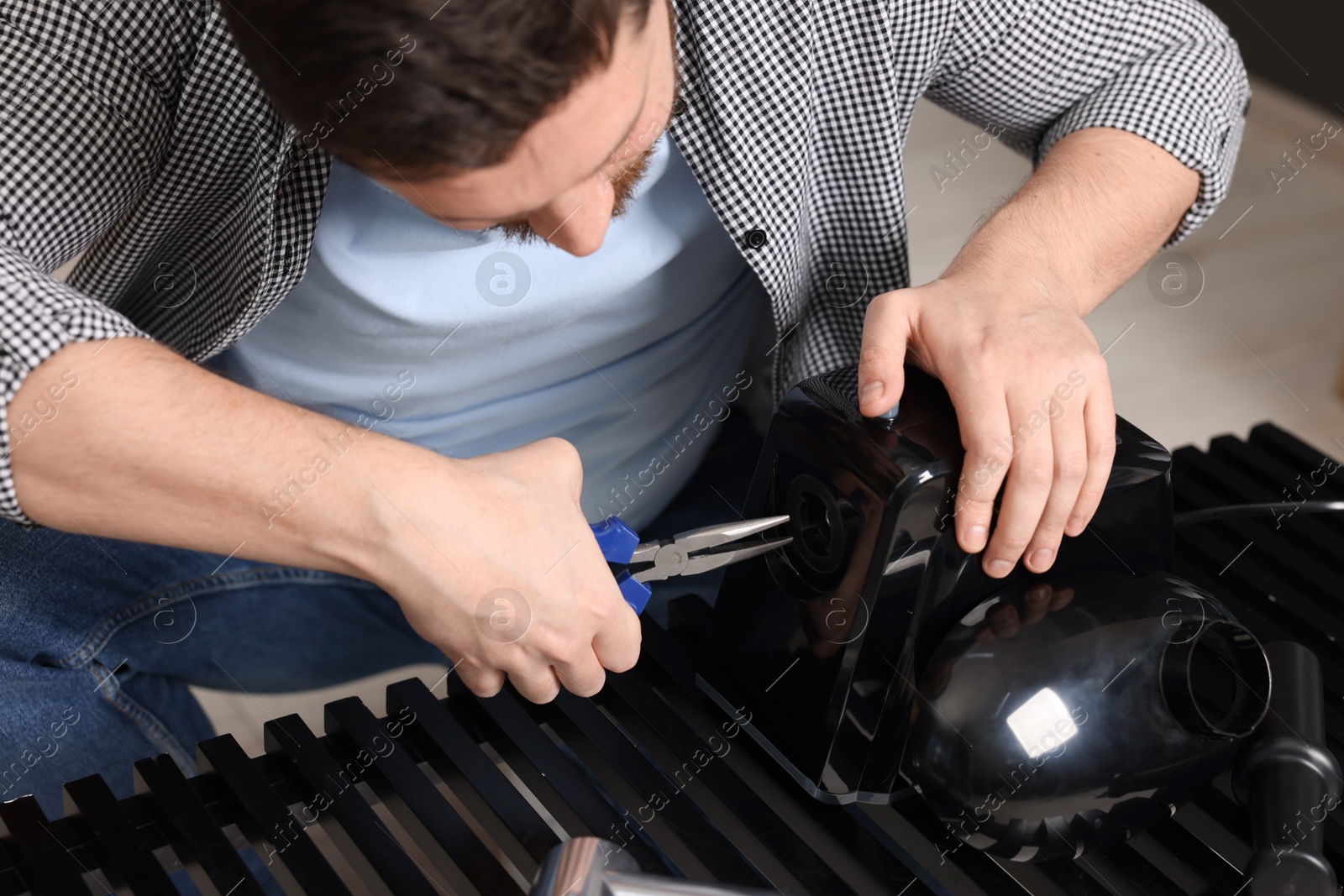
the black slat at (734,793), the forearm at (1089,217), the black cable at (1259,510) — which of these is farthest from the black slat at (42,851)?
the black cable at (1259,510)

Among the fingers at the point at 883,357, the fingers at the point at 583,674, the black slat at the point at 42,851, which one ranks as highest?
the fingers at the point at 883,357

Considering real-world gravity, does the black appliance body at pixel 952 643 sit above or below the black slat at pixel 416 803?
above

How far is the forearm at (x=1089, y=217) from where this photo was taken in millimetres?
914

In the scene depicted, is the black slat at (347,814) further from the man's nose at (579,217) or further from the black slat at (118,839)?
the man's nose at (579,217)

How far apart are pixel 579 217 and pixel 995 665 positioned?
14.5 inches

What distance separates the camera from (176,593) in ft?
3.43

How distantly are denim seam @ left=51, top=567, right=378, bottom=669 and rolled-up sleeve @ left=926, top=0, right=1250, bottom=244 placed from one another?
0.76 metres

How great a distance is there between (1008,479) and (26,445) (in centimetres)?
60

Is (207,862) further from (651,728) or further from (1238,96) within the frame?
(1238,96)

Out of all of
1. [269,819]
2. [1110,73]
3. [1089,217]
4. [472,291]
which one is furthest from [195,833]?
[1110,73]

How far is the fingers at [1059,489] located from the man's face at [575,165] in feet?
1.06

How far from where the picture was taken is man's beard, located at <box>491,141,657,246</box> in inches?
30.5

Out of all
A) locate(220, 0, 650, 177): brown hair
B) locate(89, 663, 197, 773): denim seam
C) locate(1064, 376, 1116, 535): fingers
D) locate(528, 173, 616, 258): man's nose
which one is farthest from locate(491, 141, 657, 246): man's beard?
locate(89, 663, 197, 773): denim seam

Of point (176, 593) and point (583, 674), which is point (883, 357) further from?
point (176, 593)
